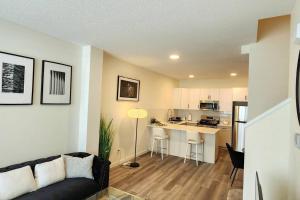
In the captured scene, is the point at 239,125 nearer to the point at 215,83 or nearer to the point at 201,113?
the point at 201,113

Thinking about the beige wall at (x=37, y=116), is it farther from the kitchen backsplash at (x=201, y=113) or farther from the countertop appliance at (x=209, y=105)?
the kitchen backsplash at (x=201, y=113)

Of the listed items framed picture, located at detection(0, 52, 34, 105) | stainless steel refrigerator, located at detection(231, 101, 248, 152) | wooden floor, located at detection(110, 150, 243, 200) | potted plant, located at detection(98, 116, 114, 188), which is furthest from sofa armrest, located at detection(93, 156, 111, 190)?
stainless steel refrigerator, located at detection(231, 101, 248, 152)

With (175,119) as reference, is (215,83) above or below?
above

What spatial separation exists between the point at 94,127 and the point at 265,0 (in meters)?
3.03

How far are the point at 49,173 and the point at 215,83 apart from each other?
606cm

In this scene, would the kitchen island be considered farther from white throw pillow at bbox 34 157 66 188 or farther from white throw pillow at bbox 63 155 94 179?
white throw pillow at bbox 34 157 66 188

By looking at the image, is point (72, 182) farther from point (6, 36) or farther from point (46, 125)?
point (6, 36)

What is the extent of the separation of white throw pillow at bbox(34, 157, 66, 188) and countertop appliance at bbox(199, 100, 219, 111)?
200 inches

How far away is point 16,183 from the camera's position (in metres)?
2.14

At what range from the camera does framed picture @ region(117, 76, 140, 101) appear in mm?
4446

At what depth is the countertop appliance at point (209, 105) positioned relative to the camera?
6406 mm

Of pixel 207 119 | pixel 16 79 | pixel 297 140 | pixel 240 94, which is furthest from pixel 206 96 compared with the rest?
pixel 16 79

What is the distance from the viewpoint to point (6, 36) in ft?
7.78

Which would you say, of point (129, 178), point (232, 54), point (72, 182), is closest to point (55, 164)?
point (72, 182)
